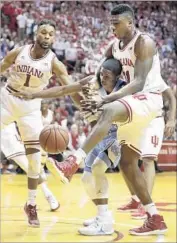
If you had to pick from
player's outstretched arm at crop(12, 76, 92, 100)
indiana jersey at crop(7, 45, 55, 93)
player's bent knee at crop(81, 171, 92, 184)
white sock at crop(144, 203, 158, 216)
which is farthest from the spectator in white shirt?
player's outstretched arm at crop(12, 76, 92, 100)

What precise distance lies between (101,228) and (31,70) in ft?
6.04

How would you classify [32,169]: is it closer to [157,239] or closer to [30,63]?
[30,63]

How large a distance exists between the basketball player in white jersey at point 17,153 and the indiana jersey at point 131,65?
87.8 inches

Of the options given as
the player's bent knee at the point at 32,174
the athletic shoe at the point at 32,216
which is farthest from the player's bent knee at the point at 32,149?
the athletic shoe at the point at 32,216

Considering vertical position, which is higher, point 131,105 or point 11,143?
point 131,105

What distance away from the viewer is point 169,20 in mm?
18000

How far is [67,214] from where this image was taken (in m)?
7.25

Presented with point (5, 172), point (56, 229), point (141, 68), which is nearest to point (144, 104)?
point (141, 68)

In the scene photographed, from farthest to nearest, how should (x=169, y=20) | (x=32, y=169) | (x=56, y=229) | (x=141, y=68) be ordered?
(x=169, y=20) → (x=32, y=169) → (x=56, y=229) → (x=141, y=68)

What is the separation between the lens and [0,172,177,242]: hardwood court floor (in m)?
5.77

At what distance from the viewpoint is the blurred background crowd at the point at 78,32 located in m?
14.0

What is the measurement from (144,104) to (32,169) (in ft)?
6.25

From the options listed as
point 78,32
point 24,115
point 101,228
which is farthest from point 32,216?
point 78,32

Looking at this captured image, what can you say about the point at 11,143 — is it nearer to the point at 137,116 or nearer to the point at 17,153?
the point at 17,153
